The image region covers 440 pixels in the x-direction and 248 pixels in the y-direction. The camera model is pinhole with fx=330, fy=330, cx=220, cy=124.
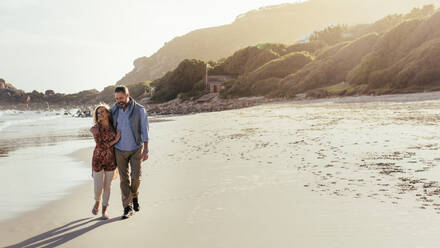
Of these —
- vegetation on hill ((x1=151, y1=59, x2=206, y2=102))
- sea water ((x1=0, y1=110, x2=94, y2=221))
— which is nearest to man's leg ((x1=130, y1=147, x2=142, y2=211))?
sea water ((x1=0, y1=110, x2=94, y2=221))

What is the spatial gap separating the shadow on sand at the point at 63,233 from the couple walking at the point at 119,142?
18 centimetres

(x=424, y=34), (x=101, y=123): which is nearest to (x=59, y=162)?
(x=101, y=123)

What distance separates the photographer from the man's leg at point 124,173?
16.8ft

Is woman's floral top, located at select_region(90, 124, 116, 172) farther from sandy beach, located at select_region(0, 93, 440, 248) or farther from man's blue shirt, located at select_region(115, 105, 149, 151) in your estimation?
sandy beach, located at select_region(0, 93, 440, 248)

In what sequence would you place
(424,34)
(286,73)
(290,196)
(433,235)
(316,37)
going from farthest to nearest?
(316,37)
(286,73)
(424,34)
(290,196)
(433,235)

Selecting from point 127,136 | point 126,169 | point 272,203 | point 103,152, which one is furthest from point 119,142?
point 272,203

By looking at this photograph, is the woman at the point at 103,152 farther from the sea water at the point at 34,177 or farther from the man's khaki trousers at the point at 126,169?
the sea water at the point at 34,177

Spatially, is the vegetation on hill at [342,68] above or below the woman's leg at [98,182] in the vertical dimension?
above

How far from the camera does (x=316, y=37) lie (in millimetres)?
79562

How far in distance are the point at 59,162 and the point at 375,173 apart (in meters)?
8.86

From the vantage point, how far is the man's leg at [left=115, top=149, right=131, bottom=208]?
5.11 m

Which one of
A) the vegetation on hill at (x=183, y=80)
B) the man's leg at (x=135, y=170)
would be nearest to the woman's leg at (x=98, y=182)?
the man's leg at (x=135, y=170)

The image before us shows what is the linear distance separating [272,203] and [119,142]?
2605 mm

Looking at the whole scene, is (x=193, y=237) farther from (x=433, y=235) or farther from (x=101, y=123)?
(x=433, y=235)
